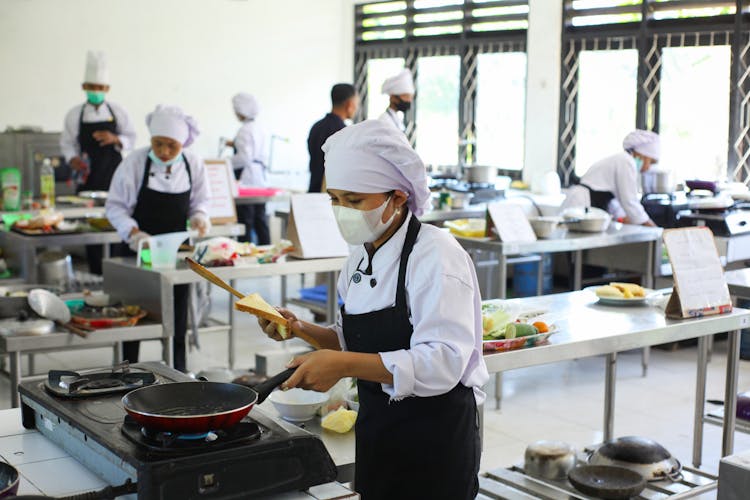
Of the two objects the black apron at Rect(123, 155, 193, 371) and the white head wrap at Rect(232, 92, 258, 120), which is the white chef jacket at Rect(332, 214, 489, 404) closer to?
the black apron at Rect(123, 155, 193, 371)

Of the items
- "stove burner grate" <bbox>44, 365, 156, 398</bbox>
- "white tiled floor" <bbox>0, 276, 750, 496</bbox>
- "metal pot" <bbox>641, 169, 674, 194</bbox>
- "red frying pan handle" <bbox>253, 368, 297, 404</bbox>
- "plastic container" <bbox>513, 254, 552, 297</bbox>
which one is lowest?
"white tiled floor" <bbox>0, 276, 750, 496</bbox>

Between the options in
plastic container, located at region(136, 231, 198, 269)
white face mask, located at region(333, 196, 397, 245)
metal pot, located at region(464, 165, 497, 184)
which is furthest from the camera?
metal pot, located at region(464, 165, 497, 184)

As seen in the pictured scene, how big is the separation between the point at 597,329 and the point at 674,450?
1413mm

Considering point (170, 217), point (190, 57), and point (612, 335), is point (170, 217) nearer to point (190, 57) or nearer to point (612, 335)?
point (612, 335)

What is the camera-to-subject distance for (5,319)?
3734 millimetres

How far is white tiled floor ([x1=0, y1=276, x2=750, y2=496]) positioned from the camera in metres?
4.36

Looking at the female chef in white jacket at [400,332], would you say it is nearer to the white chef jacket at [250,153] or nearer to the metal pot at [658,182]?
the metal pot at [658,182]

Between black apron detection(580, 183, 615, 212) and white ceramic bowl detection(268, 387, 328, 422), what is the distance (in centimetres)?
415

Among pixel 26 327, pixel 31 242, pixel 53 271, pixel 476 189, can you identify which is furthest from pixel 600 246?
pixel 26 327

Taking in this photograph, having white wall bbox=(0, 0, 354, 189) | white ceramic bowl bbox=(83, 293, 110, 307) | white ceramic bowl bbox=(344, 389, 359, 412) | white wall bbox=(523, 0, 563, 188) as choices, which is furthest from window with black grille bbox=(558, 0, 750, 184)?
white ceramic bowl bbox=(344, 389, 359, 412)

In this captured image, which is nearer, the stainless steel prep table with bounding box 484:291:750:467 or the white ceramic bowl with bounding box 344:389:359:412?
the white ceramic bowl with bounding box 344:389:359:412

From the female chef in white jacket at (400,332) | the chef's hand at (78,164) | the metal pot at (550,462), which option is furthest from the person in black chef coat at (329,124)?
the female chef in white jacket at (400,332)

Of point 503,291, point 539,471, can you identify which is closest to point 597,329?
point 539,471

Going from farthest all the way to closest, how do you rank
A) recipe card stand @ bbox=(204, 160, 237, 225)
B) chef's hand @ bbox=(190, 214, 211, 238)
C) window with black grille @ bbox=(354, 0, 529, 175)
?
window with black grille @ bbox=(354, 0, 529, 175)
recipe card stand @ bbox=(204, 160, 237, 225)
chef's hand @ bbox=(190, 214, 211, 238)
